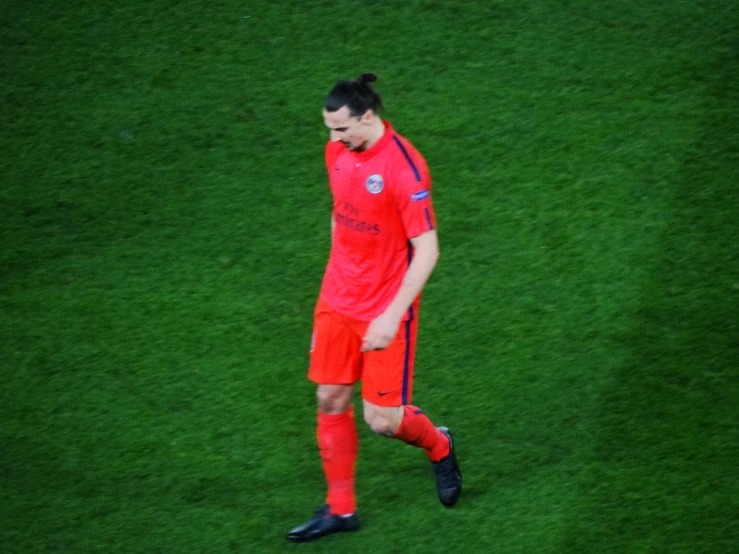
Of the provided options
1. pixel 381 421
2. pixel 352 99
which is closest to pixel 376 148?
pixel 352 99

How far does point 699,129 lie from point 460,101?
143cm

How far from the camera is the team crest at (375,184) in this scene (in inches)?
152

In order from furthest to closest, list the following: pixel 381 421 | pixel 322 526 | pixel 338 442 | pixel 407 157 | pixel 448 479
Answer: pixel 448 479 → pixel 322 526 → pixel 338 442 → pixel 381 421 → pixel 407 157

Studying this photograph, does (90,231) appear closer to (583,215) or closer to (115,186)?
(115,186)

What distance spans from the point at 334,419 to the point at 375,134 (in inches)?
47.3

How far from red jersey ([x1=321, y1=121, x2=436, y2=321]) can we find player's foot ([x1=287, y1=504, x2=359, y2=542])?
0.94 metres

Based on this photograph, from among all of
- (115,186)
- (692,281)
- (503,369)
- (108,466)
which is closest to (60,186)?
(115,186)

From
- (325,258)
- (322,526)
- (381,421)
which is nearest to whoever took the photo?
(381,421)

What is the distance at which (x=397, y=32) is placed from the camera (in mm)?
6789

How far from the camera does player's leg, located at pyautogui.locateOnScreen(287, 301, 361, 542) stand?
4125 mm

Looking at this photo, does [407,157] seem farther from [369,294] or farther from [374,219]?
[369,294]

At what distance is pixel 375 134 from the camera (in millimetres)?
3871

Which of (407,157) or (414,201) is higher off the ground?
(407,157)

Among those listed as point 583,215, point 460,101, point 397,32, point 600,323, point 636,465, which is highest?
point 397,32
